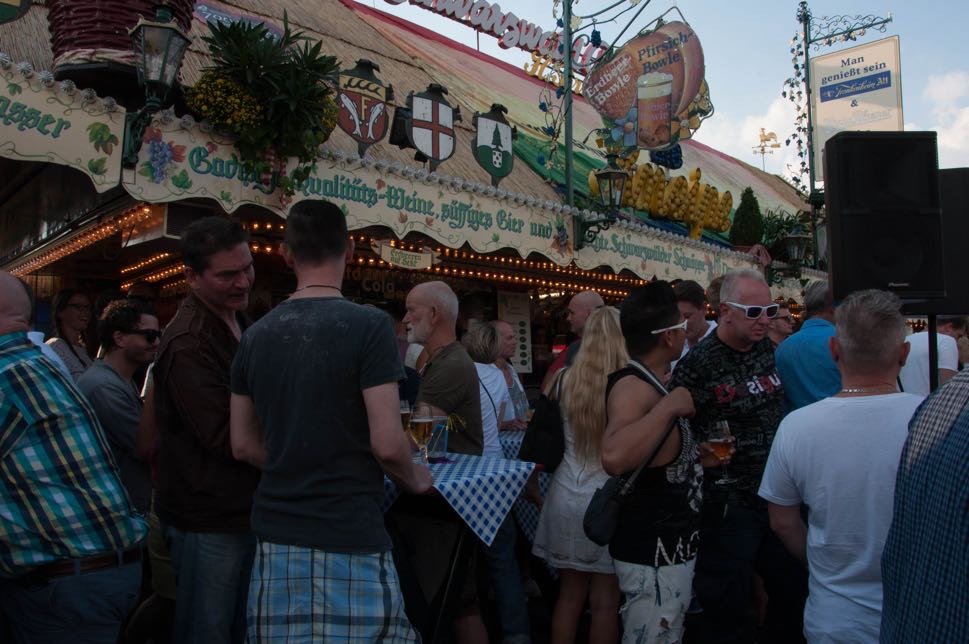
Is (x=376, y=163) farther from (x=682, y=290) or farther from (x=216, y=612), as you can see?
(x=216, y=612)

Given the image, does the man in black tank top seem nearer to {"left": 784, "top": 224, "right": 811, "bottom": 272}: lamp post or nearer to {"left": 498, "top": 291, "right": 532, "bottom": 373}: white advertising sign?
{"left": 498, "top": 291, "right": 532, "bottom": 373}: white advertising sign

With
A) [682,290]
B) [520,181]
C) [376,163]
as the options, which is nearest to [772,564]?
[682,290]

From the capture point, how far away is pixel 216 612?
260 centimetres

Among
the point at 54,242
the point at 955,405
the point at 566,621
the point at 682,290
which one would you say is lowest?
the point at 566,621

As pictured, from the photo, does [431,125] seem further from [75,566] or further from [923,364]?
[75,566]

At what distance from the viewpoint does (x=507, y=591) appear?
3959mm

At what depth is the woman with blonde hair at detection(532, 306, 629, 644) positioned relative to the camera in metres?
3.64

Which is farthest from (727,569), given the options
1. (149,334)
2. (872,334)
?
(149,334)

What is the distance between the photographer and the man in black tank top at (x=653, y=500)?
288 cm

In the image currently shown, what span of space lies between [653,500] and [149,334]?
2.53 metres

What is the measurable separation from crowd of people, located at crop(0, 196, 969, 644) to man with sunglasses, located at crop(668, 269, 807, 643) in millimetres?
11

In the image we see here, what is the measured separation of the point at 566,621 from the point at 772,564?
1160mm

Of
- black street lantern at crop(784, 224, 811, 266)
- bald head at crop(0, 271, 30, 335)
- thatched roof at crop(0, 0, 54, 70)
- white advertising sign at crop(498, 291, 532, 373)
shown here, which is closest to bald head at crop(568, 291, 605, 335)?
bald head at crop(0, 271, 30, 335)

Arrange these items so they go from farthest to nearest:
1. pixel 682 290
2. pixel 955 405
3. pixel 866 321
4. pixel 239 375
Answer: pixel 682 290 → pixel 866 321 → pixel 239 375 → pixel 955 405
